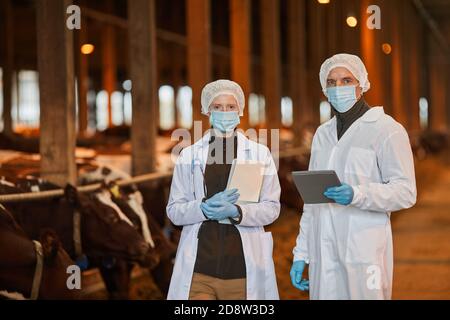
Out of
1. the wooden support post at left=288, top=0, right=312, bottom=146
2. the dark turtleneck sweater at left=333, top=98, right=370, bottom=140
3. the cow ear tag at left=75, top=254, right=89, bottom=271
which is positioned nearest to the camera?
the dark turtleneck sweater at left=333, top=98, right=370, bottom=140

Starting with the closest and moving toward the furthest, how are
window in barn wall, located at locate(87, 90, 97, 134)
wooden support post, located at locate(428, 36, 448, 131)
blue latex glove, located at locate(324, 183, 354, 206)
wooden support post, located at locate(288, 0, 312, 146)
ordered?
1. blue latex glove, located at locate(324, 183, 354, 206)
2. wooden support post, located at locate(288, 0, 312, 146)
3. window in barn wall, located at locate(87, 90, 97, 134)
4. wooden support post, located at locate(428, 36, 448, 131)

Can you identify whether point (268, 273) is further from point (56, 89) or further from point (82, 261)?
point (56, 89)

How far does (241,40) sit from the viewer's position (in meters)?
12.1

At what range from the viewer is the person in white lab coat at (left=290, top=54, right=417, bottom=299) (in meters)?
3.30

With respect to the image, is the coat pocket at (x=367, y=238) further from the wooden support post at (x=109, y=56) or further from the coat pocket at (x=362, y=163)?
the wooden support post at (x=109, y=56)

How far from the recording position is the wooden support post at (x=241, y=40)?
1193 centimetres

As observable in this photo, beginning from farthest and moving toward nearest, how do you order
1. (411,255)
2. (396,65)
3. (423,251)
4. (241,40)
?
(396,65)
(241,40)
(423,251)
(411,255)

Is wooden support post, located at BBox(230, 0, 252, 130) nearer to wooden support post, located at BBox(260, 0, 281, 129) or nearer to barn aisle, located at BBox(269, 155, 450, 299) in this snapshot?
wooden support post, located at BBox(260, 0, 281, 129)

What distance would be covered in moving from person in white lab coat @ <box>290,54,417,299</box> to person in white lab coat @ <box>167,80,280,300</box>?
18cm

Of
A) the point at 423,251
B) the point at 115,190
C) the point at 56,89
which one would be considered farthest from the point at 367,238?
the point at 423,251

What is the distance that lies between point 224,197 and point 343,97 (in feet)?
1.97

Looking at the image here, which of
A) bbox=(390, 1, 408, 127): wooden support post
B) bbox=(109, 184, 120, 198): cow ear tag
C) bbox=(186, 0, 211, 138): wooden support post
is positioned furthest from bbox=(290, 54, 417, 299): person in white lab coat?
bbox=(390, 1, 408, 127): wooden support post
